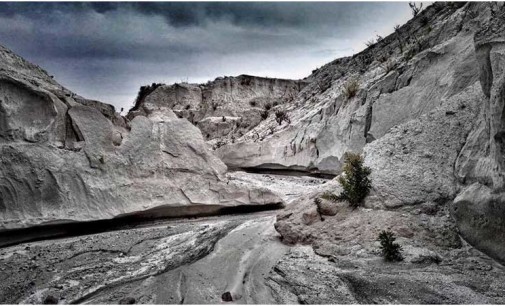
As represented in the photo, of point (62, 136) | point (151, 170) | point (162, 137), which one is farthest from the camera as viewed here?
point (162, 137)

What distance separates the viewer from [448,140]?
6156mm

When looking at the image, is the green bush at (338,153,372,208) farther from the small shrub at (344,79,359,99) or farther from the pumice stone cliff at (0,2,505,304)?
the small shrub at (344,79,359,99)

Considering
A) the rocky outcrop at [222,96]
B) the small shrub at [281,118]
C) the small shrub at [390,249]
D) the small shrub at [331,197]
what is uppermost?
the rocky outcrop at [222,96]

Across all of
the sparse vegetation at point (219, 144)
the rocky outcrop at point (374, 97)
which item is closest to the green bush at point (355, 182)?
the rocky outcrop at point (374, 97)

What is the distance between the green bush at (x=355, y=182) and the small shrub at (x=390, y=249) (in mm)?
1196

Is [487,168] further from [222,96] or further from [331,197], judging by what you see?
[222,96]

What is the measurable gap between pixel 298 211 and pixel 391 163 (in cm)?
185

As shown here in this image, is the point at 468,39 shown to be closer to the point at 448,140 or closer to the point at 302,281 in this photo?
the point at 448,140

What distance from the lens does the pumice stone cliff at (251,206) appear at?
4039 mm

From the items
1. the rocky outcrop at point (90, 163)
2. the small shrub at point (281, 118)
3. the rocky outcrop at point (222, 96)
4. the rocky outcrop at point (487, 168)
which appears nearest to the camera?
the rocky outcrop at point (487, 168)

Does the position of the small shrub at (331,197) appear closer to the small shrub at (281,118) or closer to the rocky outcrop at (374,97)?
the rocky outcrop at (374,97)

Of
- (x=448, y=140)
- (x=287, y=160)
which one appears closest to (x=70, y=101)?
(x=448, y=140)

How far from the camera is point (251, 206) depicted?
8078 millimetres

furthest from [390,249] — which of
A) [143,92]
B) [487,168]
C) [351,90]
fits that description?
[143,92]
